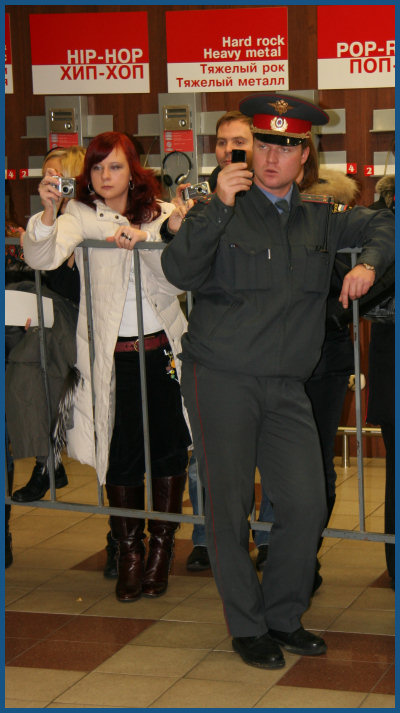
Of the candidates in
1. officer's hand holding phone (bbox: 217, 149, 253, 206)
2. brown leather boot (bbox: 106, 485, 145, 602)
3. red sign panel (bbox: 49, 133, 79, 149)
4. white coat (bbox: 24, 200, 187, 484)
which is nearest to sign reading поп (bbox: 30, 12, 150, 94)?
red sign panel (bbox: 49, 133, 79, 149)

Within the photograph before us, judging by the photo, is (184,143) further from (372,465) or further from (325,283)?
(325,283)

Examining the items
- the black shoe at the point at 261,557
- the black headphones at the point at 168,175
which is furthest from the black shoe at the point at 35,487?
the black headphones at the point at 168,175

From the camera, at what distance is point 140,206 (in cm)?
396

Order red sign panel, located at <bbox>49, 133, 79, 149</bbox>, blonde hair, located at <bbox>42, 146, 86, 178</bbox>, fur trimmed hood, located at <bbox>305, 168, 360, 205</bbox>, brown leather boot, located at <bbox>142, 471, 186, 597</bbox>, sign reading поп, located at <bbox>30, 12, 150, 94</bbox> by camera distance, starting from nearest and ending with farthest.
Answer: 1. fur trimmed hood, located at <bbox>305, 168, 360, 205</bbox>
2. brown leather boot, located at <bbox>142, 471, 186, 597</bbox>
3. blonde hair, located at <bbox>42, 146, 86, 178</bbox>
4. sign reading поп, located at <bbox>30, 12, 150, 94</bbox>
5. red sign panel, located at <bbox>49, 133, 79, 149</bbox>

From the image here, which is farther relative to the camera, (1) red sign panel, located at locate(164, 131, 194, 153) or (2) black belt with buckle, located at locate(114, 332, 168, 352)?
(1) red sign panel, located at locate(164, 131, 194, 153)

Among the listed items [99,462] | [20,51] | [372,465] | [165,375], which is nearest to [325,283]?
[165,375]

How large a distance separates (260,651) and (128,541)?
0.86 m

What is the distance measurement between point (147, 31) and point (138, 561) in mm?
3573

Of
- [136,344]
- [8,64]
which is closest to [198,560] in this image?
[136,344]

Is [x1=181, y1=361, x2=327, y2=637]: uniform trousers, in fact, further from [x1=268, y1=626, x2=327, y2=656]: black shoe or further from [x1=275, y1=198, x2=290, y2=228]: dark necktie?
[x1=275, y1=198, x2=290, y2=228]: dark necktie

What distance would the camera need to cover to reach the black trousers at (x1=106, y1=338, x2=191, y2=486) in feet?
12.7

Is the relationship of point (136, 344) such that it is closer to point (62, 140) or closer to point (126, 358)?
point (126, 358)

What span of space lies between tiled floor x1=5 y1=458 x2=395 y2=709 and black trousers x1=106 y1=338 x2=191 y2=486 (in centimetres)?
50

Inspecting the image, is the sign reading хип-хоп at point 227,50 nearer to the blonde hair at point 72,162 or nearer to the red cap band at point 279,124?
the blonde hair at point 72,162
